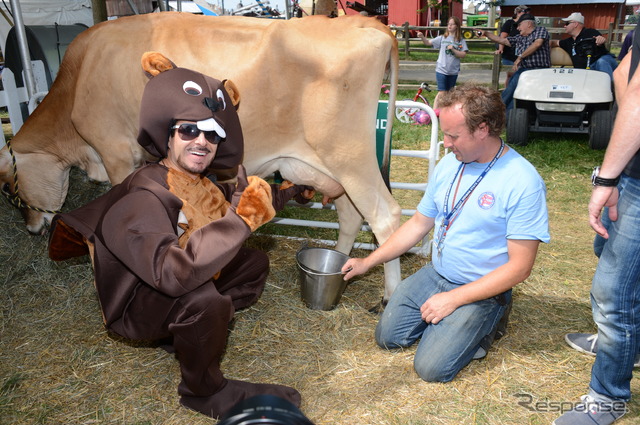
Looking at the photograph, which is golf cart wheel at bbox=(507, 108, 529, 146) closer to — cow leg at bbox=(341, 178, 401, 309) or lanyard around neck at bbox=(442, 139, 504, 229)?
cow leg at bbox=(341, 178, 401, 309)

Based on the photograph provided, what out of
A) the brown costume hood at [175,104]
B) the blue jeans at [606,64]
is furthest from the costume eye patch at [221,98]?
the blue jeans at [606,64]

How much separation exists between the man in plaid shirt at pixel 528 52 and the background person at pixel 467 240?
6.61 meters

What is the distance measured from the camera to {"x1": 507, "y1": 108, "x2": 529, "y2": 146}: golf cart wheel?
8.45m

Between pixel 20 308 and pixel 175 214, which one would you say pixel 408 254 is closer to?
pixel 175 214

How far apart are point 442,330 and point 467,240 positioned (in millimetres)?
537

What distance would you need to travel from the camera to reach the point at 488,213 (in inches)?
118

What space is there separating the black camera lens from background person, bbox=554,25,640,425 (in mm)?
1738

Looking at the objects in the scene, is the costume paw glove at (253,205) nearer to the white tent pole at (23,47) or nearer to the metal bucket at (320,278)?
the metal bucket at (320,278)

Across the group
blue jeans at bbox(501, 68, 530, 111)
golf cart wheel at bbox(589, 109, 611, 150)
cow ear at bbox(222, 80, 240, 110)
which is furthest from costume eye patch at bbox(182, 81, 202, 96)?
blue jeans at bbox(501, 68, 530, 111)

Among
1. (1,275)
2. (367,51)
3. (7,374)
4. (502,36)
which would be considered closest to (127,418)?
(7,374)

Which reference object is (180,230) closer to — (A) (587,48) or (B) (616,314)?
(B) (616,314)

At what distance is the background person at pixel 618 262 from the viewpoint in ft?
7.68

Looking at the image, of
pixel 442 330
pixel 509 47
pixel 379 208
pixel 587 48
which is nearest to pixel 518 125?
pixel 587 48

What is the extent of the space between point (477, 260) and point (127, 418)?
2.03m
